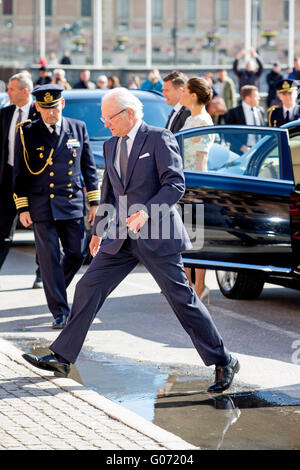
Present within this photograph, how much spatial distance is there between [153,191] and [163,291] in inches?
22.5

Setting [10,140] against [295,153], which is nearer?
[295,153]

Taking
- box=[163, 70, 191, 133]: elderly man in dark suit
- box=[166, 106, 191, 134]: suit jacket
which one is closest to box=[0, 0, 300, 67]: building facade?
box=[163, 70, 191, 133]: elderly man in dark suit

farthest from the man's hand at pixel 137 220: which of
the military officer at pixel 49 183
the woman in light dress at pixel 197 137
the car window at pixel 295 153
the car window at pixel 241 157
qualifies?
the woman in light dress at pixel 197 137

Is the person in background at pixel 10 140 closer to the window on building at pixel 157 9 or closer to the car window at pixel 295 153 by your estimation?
the car window at pixel 295 153

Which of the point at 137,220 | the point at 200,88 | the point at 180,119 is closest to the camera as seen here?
the point at 137,220

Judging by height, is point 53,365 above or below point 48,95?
below

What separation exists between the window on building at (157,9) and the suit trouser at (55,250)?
11022 cm

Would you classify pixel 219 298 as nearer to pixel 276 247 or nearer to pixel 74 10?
pixel 276 247

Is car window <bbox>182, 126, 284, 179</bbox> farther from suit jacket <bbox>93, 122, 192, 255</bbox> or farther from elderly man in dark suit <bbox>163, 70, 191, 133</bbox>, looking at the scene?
suit jacket <bbox>93, 122, 192, 255</bbox>

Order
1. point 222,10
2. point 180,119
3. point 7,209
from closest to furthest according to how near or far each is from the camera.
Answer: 1. point 7,209
2. point 180,119
3. point 222,10

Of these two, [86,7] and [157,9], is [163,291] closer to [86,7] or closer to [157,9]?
[86,7]

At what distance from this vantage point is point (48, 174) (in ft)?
26.5

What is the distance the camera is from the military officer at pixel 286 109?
1192cm

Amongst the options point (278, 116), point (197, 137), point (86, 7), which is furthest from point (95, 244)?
point (86, 7)
